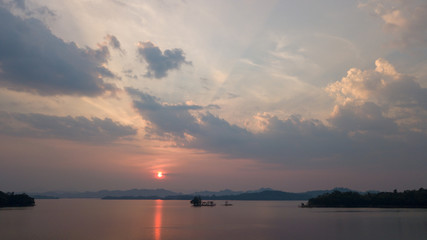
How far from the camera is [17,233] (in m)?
73.5

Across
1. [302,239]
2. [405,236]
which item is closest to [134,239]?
[302,239]

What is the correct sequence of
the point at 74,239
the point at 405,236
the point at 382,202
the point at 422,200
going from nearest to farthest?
the point at 74,239
the point at 405,236
the point at 422,200
the point at 382,202

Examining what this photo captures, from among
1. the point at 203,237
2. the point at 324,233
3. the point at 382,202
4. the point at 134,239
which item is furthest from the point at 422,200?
the point at 134,239

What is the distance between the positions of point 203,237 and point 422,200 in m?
155

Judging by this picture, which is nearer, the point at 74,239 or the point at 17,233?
the point at 74,239

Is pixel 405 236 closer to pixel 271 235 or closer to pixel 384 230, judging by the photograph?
pixel 384 230

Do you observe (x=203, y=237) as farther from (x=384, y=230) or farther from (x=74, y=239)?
(x=384, y=230)

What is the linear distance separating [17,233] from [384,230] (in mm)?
85566

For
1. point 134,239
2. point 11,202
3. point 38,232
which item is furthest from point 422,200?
Answer: point 11,202

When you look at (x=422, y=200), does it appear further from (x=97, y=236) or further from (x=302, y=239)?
(x=97, y=236)

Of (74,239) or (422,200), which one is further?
(422,200)

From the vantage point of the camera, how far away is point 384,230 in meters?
80.1

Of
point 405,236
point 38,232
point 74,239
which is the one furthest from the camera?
point 38,232

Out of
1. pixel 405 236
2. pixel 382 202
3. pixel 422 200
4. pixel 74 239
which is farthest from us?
pixel 382 202
